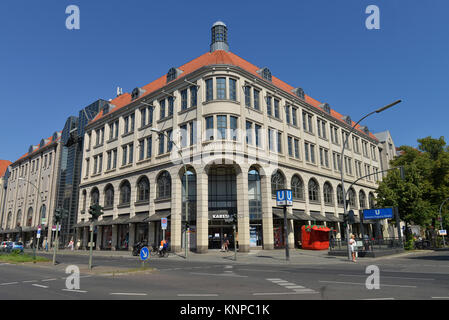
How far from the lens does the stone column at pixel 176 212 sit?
31.3m

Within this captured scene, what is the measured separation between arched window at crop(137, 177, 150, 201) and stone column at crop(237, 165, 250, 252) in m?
11.3

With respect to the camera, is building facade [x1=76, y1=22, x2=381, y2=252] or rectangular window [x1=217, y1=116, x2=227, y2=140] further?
building facade [x1=76, y1=22, x2=381, y2=252]

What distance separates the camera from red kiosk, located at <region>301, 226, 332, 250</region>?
1268 inches

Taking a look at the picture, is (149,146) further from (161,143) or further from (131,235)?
(131,235)

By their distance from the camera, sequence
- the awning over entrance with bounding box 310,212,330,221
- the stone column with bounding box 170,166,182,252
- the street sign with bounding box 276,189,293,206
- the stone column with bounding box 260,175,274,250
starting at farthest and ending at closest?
the awning over entrance with bounding box 310,212,330,221, the stone column with bounding box 170,166,182,252, the stone column with bounding box 260,175,274,250, the street sign with bounding box 276,189,293,206

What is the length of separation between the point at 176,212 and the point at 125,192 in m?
10.8

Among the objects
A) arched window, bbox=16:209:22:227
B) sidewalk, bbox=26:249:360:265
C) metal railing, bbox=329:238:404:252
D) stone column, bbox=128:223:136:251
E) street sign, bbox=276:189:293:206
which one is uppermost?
arched window, bbox=16:209:22:227

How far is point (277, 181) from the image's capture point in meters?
34.9

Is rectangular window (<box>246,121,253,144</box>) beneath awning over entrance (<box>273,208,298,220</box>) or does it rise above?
above

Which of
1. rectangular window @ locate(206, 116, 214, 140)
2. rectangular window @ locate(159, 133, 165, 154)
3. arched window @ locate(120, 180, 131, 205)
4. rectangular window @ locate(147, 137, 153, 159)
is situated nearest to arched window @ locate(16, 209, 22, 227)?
arched window @ locate(120, 180, 131, 205)

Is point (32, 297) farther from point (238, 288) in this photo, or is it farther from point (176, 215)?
point (176, 215)

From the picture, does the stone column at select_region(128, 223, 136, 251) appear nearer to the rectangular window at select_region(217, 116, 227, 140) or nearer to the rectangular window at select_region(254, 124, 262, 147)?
the rectangular window at select_region(217, 116, 227, 140)

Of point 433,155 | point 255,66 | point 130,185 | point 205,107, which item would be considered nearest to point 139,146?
point 130,185

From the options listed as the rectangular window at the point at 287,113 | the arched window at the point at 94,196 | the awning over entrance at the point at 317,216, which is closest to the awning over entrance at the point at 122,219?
the arched window at the point at 94,196
